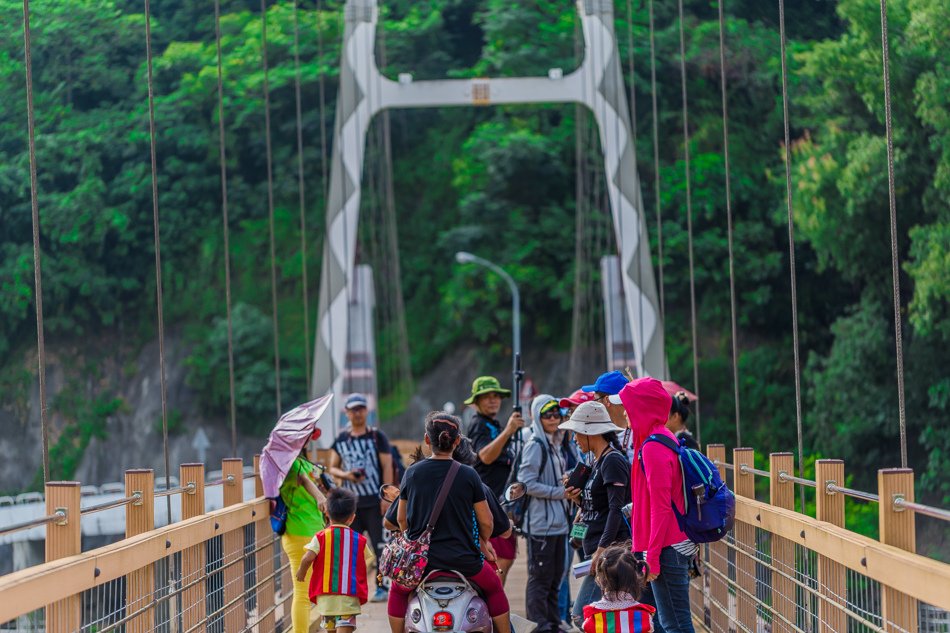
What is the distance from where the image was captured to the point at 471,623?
15.4 feet

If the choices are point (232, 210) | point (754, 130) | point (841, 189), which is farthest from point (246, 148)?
point (841, 189)

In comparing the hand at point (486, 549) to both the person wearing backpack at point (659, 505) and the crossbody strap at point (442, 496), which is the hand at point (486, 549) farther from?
the person wearing backpack at point (659, 505)

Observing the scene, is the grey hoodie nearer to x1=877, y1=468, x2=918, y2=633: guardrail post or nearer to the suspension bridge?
the suspension bridge

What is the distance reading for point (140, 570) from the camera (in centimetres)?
439

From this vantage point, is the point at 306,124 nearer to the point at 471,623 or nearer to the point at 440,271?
the point at 440,271

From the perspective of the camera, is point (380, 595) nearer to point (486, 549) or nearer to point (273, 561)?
point (273, 561)

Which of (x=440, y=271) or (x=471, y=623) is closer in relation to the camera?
(x=471, y=623)

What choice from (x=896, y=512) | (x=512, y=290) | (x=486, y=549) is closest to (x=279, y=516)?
(x=486, y=549)

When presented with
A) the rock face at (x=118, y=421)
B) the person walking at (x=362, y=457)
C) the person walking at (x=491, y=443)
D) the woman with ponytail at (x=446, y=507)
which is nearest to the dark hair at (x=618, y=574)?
the woman with ponytail at (x=446, y=507)

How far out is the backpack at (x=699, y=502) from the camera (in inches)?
171

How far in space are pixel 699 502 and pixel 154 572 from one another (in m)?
1.66

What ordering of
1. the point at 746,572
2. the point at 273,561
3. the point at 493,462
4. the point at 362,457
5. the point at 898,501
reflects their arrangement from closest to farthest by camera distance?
the point at 898,501, the point at 746,572, the point at 493,462, the point at 273,561, the point at 362,457

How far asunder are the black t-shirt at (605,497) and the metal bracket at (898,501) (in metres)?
1.36

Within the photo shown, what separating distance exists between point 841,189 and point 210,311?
59.9 ft
